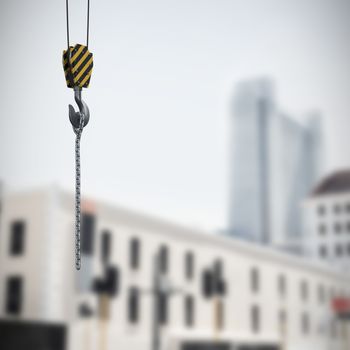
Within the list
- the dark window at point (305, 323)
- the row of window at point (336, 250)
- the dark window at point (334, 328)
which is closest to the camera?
the dark window at point (305, 323)

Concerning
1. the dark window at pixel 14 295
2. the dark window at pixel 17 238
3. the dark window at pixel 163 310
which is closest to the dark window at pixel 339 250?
the dark window at pixel 163 310

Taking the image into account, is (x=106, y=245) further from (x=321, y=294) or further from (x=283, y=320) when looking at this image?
(x=321, y=294)

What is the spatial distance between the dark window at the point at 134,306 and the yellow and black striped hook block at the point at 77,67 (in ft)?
59.3

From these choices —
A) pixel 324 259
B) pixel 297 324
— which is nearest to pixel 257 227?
pixel 324 259

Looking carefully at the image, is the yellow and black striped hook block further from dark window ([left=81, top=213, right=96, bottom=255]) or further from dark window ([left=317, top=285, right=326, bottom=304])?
dark window ([left=317, top=285, right=326, bottom=304])

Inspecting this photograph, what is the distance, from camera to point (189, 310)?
97.6 ft

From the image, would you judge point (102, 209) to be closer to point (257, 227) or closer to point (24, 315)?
point (24, 315)

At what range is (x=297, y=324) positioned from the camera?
39062 millimetres

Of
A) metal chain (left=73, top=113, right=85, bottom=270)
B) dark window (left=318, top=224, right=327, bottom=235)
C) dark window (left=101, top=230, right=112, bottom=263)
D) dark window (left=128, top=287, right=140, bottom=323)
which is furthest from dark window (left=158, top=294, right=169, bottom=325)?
dark window (left=318, top=224, right=327, bottom=235)

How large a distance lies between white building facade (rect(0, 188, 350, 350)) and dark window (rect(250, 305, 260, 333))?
5 centimetres

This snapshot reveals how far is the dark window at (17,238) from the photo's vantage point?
78.6ft

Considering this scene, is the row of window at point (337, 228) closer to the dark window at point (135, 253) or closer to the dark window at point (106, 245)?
the dark window at point (135, 253)

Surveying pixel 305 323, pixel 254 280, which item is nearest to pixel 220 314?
pixel 254 280

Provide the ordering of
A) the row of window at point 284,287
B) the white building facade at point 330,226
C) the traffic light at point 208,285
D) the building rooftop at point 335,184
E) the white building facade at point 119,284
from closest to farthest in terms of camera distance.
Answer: the traffic light at point 208,285
the white building facade at point 119,284
the row of window at point 284,287
the white building facade at point 330,226
the building rooftop at point 335,184
